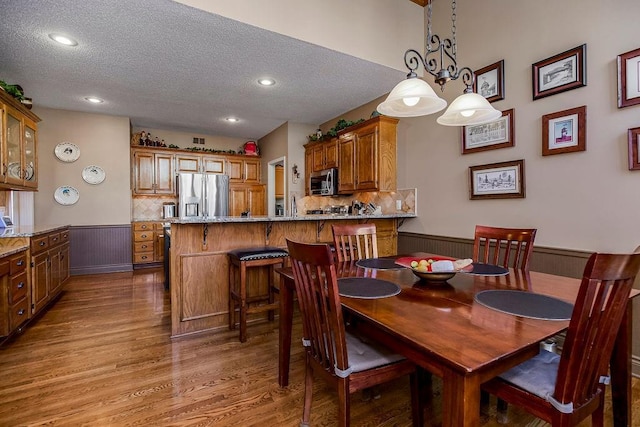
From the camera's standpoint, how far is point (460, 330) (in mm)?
1041

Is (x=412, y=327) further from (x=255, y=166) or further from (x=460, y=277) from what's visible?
(x=255, y=166)

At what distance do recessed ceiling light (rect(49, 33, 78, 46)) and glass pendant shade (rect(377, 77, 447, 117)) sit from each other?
296 cm

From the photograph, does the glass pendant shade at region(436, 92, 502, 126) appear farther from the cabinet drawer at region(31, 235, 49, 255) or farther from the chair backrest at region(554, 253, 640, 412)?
the cabinet drawer at region(31, 235, 49, 255)

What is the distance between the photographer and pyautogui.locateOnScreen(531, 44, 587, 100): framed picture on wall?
89.7 inches

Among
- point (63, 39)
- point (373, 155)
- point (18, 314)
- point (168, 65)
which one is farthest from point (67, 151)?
point (373, 155)

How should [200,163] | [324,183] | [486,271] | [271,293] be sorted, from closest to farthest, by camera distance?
1. [486,271]
2. [271,293]
3. [324,183]
4. [200,163]

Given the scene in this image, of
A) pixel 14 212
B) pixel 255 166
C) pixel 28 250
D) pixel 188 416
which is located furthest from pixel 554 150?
pixel 14 212

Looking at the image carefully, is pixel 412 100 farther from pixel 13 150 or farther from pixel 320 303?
pixel 13 150

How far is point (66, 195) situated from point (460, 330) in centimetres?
595

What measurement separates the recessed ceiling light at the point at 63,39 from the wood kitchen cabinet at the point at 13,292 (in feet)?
6.39

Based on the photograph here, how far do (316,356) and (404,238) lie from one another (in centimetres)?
273

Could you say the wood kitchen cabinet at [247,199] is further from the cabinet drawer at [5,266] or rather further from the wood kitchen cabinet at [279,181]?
the cabinet drawer at [5,266]

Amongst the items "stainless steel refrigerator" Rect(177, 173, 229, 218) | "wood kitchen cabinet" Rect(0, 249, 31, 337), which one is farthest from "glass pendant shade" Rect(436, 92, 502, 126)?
"stainless steel refrigerator" Rect(177, 173, 229, 218)

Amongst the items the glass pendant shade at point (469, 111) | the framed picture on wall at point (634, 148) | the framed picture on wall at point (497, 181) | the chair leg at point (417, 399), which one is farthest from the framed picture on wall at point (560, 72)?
the chair leg at point (417, 399)
